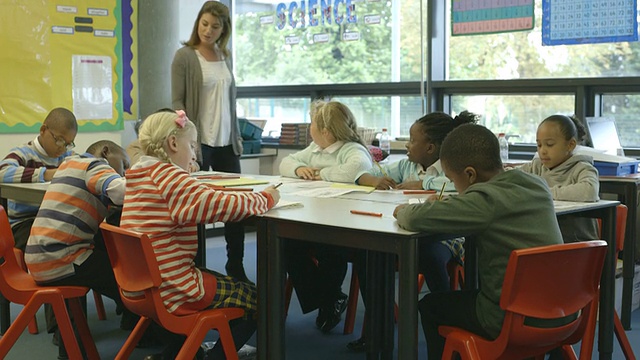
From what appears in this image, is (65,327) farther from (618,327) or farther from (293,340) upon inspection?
(618,327)

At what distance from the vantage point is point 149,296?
2359 millimetres

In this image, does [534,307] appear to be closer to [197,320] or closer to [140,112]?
[197,320]

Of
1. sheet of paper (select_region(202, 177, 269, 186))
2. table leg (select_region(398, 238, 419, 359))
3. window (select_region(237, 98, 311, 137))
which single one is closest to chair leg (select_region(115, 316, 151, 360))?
sheet of paper (select_region(202, 177, 269, 186))

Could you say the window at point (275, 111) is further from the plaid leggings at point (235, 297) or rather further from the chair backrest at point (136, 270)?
the chair backrest at point (136, 270)

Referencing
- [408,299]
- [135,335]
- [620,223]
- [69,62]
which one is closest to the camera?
[408,299]

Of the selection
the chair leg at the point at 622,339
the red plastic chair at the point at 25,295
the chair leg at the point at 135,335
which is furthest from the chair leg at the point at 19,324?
the chair leg at the point at 622,339

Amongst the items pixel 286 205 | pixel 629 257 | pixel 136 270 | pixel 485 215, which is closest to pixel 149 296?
pixel 136 270

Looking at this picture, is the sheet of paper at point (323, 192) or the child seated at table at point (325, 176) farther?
the child seated at table at point (325, 176)

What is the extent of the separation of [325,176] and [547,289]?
1.64 metres

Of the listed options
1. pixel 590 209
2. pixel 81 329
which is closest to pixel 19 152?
pixel 81 329

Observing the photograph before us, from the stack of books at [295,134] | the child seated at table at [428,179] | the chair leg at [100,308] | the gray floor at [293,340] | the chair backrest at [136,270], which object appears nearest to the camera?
the chair backrest at [136,270]

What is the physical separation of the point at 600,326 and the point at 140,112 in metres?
3.92

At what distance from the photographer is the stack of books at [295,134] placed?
627 centimetres

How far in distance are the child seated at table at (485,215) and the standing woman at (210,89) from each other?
2.20 meters
